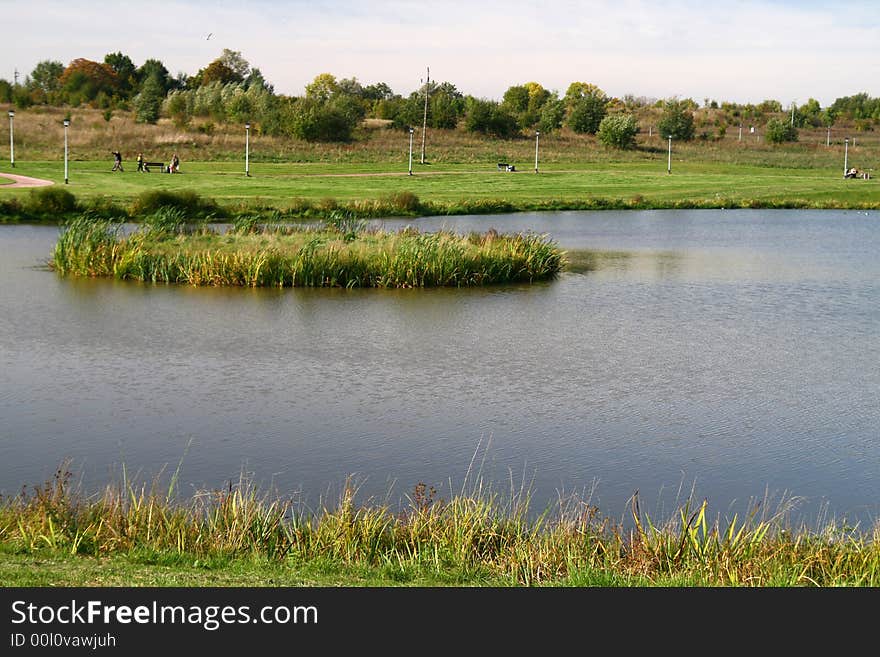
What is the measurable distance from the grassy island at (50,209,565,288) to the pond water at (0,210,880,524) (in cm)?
63

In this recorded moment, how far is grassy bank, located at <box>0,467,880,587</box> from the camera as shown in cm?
729

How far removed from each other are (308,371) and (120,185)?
3439 centimetres

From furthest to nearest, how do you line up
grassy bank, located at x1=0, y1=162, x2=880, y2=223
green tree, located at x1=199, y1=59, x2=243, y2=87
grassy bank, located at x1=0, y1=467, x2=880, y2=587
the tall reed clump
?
green tree, located at x1=199, y1=59, x2=243, y2=87 → grassy bank, located at x1=0, y1=162, x2=880, y2=223 → the tall reed clump → grassy bank, located at x1=0, y1=467, x2=880, y2=587

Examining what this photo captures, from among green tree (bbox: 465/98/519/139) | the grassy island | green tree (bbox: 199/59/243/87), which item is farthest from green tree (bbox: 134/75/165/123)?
the grassy island

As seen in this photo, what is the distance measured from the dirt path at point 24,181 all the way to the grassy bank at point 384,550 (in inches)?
1611

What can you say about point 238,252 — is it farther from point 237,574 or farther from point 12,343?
point 237,574

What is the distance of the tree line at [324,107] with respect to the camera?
8406 cm

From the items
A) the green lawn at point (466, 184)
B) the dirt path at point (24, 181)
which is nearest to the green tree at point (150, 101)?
the green lawn at point (466, 184)

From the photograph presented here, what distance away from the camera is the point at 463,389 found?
598 inches

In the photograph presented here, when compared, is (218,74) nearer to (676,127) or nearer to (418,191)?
(676,127)

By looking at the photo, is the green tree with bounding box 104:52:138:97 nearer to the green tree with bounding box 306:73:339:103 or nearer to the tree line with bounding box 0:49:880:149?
the tree line with bounding box 0:49:880:149

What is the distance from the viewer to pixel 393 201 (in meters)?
43.6

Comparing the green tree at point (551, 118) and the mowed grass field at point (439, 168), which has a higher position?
the green tree at point (551, 118)

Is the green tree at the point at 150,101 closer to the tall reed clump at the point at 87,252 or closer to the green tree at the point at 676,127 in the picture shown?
the green tree at the point at 676,127
